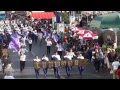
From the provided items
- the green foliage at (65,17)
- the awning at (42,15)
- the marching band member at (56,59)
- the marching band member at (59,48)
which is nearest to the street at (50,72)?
the marching band member at (56,59)

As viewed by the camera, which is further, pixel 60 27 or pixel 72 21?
pixel 72 21

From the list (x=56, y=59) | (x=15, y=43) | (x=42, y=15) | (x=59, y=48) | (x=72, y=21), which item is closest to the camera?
(x=56, y=59)

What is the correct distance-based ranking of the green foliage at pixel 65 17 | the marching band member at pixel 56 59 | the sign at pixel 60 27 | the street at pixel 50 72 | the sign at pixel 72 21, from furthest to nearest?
the sign at pixel 72 21, the sign at pixel 60 27, the green foliage at pixel 65 17, the marching band member at pixel 56 59, the street at pixel 50 72

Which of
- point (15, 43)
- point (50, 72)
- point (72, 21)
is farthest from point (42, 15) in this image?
point (50, 72)

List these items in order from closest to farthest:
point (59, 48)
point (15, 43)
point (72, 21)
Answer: point (15, 43), point (59, 48), point (72, 21)

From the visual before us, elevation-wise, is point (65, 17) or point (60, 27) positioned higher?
point (65, 17)

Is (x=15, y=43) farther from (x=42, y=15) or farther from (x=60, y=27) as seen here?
(x=60, y=27)

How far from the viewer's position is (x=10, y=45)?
20.9 metres

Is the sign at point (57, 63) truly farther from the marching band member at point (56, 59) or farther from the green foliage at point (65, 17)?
the green foliage at point (65, 17)

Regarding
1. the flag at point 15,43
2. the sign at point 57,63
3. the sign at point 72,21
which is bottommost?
the sign at point 57,63

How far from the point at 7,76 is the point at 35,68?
2365 mm

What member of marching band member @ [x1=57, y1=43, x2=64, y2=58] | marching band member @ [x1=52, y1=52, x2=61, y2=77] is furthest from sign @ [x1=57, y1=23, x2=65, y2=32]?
marching band member @ [x1=52, y1=52, x2=61, y2=77]
